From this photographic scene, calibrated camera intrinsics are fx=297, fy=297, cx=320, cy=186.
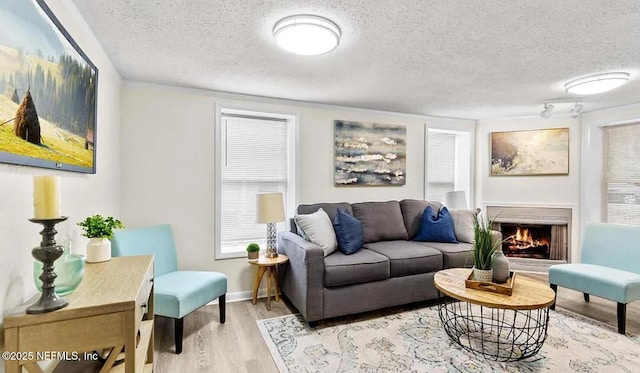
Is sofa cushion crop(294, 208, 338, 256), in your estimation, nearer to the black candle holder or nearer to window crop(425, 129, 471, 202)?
the black candle holder

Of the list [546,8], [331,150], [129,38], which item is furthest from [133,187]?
[546,8]

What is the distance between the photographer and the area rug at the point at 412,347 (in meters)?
2.05

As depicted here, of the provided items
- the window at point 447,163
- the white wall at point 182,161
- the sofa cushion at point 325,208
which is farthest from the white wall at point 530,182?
the white wall at point 182,161

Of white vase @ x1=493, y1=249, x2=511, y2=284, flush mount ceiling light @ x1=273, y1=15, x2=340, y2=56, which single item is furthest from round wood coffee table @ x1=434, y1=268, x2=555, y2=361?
flush mount ceiling light @ x1=273, y1=15, x2=340, y2=56

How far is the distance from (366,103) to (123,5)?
262 centimetres

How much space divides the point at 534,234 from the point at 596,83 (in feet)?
7.80

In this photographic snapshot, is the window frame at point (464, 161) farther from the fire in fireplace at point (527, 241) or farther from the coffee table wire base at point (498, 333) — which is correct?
the coffee table wire base at point (498, 333)

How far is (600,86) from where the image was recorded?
2.77 meters

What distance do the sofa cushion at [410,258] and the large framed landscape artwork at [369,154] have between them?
3.44ft

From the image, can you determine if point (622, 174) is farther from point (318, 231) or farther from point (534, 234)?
point (318, 231)

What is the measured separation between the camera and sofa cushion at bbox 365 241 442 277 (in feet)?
9.43

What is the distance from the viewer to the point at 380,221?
356cm

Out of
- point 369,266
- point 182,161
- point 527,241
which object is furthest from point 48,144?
point 527,241

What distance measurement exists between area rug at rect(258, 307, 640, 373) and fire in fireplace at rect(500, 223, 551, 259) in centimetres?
167
